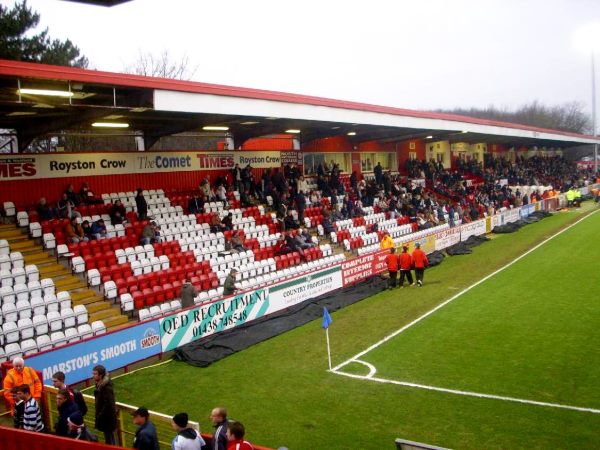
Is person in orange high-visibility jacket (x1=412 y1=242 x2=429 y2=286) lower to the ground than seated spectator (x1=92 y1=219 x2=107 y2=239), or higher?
lower

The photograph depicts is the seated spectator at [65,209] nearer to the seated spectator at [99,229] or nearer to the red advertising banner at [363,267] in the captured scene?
the seated spectator at [99,229]

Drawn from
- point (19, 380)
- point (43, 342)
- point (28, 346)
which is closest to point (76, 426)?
point (19, 380)

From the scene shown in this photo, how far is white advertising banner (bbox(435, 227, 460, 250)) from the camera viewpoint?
2779cm

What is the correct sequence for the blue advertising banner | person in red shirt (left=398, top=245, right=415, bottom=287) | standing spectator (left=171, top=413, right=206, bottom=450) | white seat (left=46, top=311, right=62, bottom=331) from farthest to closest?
person in red shirt (left=398, top=245, right=415, bottom=287), white seat (left=46, top=311, right=62, bottom=331), the blue advertising banner, standing spectator (left=171, top=413, right=206, bottom=450)

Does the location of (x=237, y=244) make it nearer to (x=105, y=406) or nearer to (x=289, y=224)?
(x=289, y=224)

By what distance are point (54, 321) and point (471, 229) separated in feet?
78.0

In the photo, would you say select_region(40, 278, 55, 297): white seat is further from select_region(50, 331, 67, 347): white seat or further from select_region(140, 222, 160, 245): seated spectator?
select_region(140, 222, 160, 245): seated spectator

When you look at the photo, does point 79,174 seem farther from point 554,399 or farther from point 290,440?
point 554,399

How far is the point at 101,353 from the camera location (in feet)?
40.3

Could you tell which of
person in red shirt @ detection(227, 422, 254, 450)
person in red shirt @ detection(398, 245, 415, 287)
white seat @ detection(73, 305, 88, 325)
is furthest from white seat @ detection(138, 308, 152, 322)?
person in red shirt @ detection(227, 422, 254, 450)

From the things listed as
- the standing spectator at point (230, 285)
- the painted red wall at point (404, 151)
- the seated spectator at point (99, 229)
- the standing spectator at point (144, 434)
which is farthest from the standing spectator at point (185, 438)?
the painted red wall at point (404, 151)

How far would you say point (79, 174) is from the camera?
69.1 feet

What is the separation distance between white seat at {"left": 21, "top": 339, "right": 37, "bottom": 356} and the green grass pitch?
7.36 ft

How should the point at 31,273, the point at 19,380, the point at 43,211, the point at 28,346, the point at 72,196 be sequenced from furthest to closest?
1. the point at 72,196
2. the point at 43,211
3. the point at 31,273
4. the point at 28,346
5. the point at 19,380
